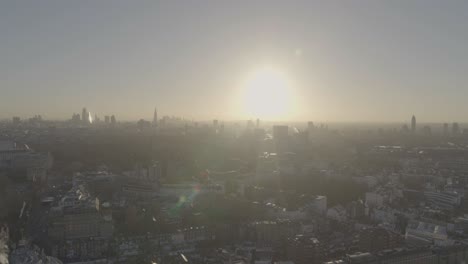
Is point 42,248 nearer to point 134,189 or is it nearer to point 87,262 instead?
point 87,262

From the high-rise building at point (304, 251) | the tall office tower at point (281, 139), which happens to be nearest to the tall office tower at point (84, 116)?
the tall office tower at point (281, 139)

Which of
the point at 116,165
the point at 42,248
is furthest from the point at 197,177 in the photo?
the point at 42,248

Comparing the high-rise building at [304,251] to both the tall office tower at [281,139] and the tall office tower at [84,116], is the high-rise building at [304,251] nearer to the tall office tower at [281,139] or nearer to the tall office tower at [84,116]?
the tall office tower at [281,139]

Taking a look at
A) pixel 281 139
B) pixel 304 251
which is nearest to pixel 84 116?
pixel 281 139

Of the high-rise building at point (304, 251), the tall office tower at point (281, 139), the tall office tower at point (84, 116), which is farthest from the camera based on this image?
the tall office tower at point (84, 116)

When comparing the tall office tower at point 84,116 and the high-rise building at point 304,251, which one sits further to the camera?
the tall office tower at point 84,116

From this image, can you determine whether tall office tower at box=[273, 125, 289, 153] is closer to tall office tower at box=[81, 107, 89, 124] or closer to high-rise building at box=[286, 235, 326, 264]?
high-rise building at box=[286, 235, 326, 264]

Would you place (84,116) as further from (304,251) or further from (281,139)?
(304,251)

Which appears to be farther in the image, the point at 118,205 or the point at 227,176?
the point at 227,176

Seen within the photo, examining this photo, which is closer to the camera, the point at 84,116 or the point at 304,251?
the point at 304,251

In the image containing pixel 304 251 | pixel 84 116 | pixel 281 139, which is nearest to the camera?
pixel 304 251

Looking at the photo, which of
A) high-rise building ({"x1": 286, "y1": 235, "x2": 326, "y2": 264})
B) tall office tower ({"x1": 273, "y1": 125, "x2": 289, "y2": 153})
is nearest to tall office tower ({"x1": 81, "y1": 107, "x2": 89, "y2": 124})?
tall office tower ({"x1": 273, "y1": 125, "x2": 289, "y2": 153})
